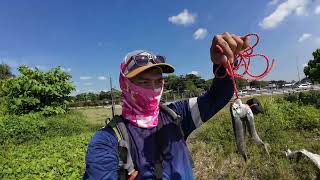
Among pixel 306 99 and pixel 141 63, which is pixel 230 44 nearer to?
pixel 141 63

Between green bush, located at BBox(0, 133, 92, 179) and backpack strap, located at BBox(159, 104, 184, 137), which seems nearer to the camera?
backpack strap, located at BBox(159, 104, 184, 137)

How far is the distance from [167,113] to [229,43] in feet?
2.18

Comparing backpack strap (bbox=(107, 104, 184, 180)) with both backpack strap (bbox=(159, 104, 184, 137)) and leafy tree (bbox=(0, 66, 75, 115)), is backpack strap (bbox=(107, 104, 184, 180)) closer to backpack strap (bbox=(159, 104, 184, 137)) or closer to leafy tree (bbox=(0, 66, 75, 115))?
backpack strap (bbox=(159, 104, 184, 137))

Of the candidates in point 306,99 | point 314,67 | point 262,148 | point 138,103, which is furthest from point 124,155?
point 314,67

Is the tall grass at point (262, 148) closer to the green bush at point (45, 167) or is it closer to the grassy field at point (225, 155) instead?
the grassy field at point (225, 155)

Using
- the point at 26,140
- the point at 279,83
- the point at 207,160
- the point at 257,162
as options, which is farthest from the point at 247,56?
the point at 279,83

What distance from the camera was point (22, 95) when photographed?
60.3ft

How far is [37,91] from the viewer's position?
1853 cm

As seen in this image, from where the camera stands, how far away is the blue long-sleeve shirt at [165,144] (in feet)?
6.27

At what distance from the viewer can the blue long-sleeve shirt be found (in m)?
1.91

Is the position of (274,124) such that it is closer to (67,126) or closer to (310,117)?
(310,117)

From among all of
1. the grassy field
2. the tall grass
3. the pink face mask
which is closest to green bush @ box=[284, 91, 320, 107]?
the tall grass

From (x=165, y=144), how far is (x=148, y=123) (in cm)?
17

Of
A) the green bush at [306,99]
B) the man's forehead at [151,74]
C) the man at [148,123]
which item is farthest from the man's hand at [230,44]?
the green bush at [306,99]
